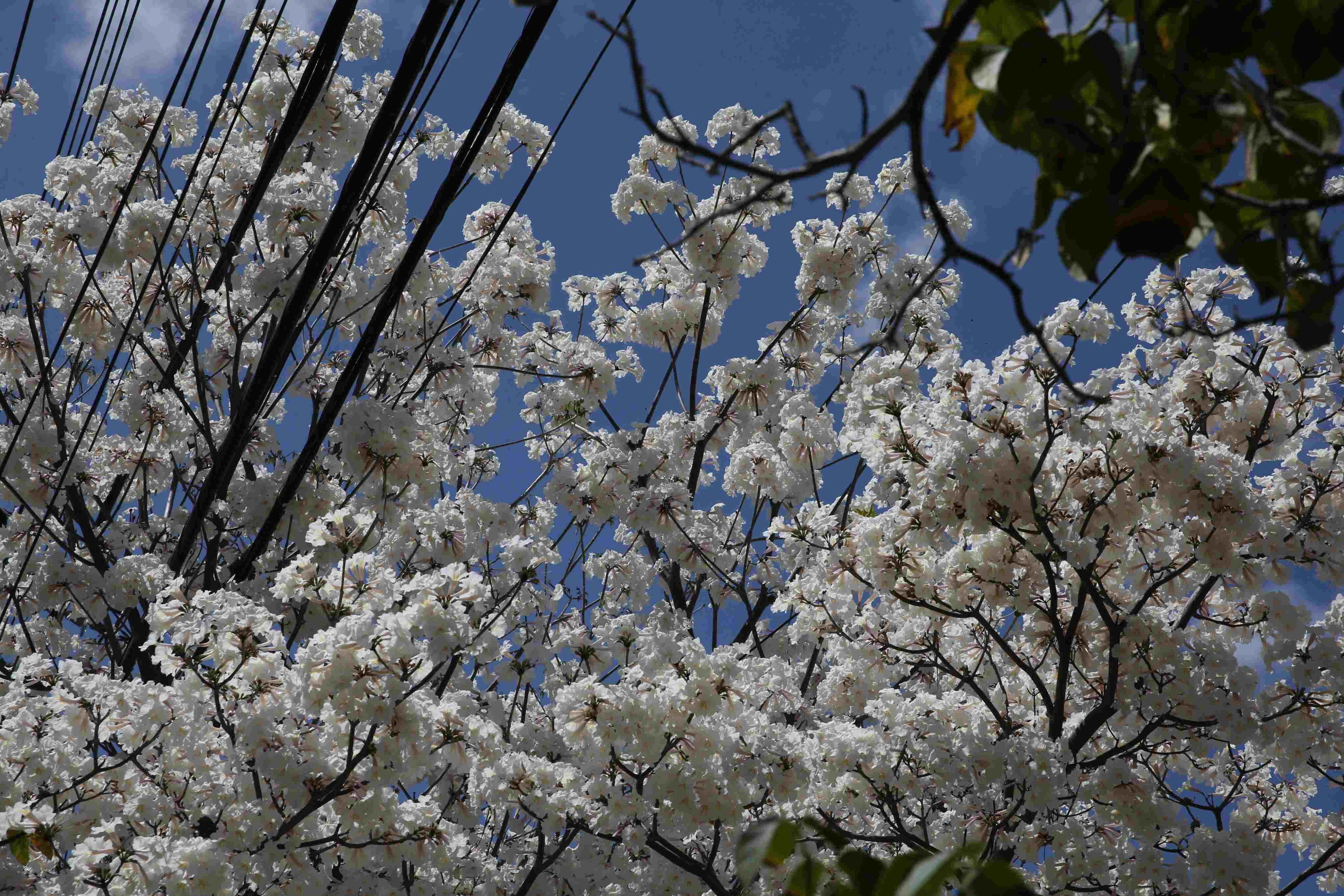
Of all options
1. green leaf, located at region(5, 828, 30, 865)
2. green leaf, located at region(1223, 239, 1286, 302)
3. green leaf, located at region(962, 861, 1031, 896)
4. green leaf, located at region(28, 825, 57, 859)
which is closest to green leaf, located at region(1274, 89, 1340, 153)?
green leaf, located at region(1223, 239, 1286, 302)

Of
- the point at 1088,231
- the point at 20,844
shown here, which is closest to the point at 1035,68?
the point at 1088,231

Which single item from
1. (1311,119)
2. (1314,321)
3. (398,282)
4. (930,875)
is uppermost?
(398,282)

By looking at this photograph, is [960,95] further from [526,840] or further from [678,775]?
[526,840]

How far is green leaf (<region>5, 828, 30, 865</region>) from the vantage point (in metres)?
4.12

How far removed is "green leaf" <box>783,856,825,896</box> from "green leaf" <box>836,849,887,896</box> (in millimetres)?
25

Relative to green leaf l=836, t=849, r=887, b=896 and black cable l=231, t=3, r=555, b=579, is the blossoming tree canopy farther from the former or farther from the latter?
green leaf l=836, t=849, r=887, b=896

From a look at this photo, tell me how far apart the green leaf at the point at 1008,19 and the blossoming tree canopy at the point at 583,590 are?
9.35 feet

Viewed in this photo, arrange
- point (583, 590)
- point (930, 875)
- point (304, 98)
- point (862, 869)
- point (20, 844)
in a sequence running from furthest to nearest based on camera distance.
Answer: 1. point (583, 590)
2. point (20, 844)
3. point (304, 98)
4. point (862, 869)
5. point (930, 875)

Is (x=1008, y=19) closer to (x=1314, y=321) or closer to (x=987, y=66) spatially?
(x=987, y=66)

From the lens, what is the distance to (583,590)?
7715mm

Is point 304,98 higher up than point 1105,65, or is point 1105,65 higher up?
point 304,98

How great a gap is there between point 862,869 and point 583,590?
6.72 metres

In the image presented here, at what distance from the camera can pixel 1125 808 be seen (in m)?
5.39

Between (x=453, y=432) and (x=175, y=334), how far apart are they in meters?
2.00
